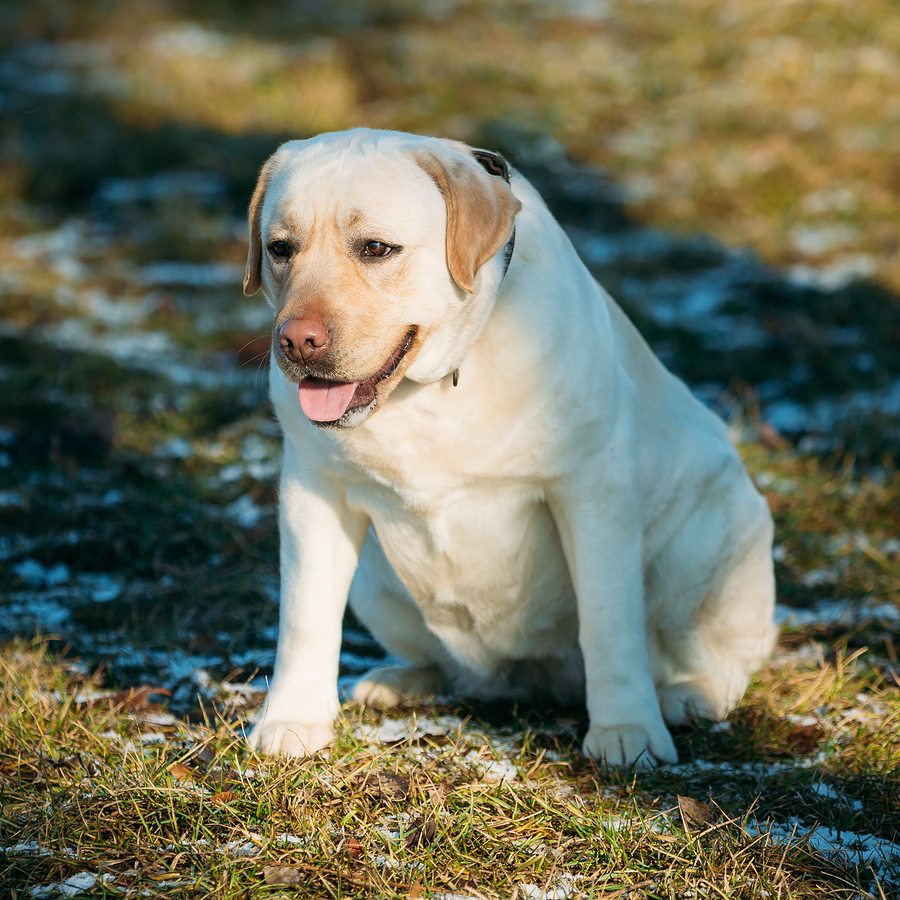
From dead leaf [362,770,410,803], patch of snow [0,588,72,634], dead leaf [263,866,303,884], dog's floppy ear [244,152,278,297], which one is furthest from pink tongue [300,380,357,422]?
patch of snow [0,588,72,634]

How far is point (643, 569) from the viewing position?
3.27m

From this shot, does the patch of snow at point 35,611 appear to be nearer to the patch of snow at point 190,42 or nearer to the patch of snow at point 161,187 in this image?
the patch of snow at point 161,187

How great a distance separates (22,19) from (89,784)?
11.4 meters

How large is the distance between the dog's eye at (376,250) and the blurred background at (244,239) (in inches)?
56.3

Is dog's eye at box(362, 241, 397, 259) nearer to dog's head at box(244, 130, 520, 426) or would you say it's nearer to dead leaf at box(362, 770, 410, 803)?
dog's head at box(244, 130, 520, 426)

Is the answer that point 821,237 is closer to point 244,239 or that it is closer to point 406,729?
point 244,239

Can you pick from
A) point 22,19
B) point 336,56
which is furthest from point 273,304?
point 22,19

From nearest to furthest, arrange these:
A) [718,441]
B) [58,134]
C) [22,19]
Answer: [718,441] < [58,134] < [22,19]

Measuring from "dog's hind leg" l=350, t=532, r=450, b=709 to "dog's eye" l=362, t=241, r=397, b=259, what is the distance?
0.95 meters

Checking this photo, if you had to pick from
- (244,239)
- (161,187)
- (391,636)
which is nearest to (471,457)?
(391,636)

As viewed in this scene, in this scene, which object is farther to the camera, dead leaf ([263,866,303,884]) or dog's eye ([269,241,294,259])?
dog's eye ([269,241,294,259])

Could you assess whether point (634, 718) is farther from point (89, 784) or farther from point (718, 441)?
point (89, 784)

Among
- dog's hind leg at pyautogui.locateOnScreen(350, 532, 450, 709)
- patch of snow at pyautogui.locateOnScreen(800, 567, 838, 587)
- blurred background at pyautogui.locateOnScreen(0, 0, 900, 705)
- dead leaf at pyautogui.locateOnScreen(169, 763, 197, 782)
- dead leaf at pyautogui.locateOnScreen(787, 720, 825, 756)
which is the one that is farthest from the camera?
blurred background at pyautogui.locateOnScreen(0, 0, 900, 705)

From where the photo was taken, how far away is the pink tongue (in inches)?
104
